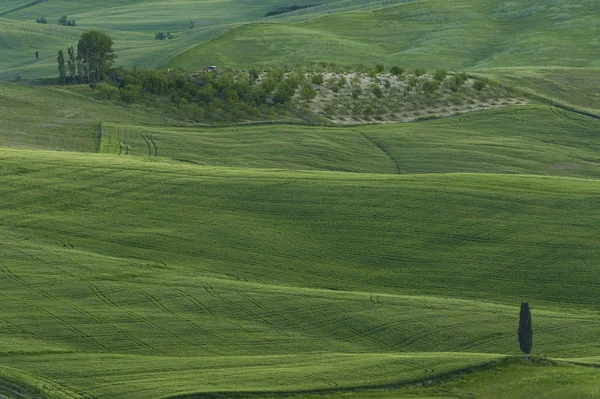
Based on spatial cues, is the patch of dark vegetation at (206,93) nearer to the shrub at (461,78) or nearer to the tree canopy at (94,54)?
the tree canopy at (94,54)

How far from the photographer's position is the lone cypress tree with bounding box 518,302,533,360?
4662 centimetres

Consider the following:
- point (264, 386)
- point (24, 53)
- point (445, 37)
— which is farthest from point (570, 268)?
point (24, 53)

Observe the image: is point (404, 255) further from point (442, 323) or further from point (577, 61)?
point (577, 61)

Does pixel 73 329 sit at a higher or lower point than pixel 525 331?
higher

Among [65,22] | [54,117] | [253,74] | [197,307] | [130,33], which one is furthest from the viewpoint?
[65,22]

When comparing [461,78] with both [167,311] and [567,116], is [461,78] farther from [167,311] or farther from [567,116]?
[167,311]

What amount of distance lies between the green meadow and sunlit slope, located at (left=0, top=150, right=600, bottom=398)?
14 cm

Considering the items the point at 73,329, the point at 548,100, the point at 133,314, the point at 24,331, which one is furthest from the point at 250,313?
the point at 548,100

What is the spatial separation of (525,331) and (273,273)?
15.0m

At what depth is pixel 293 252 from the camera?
195 ft

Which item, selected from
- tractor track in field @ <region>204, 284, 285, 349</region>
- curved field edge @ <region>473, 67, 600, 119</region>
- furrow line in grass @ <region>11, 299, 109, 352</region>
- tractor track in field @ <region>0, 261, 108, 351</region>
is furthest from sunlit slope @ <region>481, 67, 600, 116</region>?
furrow line in grass @ <region>11, 299, 109, 352</region>

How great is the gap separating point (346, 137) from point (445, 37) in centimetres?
6064

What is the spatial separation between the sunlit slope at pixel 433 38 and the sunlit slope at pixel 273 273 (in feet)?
180

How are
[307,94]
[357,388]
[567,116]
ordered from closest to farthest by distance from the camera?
[357,388]
[307,94]
[567,116]
